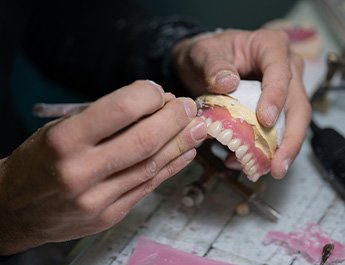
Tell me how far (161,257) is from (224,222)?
136 mm

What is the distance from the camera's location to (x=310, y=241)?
0.82 meters

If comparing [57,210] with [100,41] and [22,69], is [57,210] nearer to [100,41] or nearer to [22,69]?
[100,41]

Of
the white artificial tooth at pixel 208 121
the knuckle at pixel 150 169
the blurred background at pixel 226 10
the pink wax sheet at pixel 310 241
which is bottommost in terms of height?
the pink wax sheet at pixel 310 241

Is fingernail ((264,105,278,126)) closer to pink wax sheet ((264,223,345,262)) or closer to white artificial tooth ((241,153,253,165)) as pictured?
white artificial tooth ((241,153,253,165))

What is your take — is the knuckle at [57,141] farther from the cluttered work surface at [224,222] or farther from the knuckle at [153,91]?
the cluttered work surface at [224,222]

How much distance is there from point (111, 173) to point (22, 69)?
89 centimetres

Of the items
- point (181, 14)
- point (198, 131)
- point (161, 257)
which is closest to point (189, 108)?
point (198, 131)

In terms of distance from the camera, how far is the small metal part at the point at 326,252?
2.55 ft

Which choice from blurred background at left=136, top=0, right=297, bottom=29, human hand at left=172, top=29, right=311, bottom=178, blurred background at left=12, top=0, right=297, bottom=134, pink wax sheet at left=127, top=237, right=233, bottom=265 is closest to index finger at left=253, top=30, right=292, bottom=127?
human hand at left=172, top=29, right=311, bottom=178

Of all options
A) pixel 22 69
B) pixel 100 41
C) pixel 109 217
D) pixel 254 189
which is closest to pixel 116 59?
pixel 100 41

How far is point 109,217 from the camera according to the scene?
0.66 meters

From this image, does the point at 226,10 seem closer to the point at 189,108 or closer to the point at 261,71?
the point at 261,71

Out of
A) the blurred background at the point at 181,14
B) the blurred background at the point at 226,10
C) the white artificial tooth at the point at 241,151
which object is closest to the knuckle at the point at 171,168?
the white artificial tooth at the point at 241,151

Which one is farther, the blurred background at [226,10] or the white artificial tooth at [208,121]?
the blurred background at [226,10]
